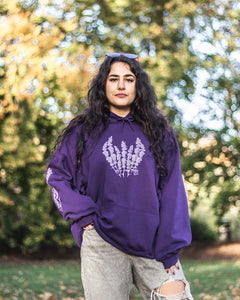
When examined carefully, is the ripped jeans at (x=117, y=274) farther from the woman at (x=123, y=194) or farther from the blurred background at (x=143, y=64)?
the blurred background at (x=143, y=64)

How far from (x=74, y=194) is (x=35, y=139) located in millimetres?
7513

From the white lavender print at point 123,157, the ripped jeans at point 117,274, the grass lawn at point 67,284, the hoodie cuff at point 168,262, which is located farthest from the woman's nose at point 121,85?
the grass lawn at point 67,284

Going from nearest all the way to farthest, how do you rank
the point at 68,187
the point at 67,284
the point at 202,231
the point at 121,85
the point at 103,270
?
the point at 103,270, the point at 68,187, the point at 121,85, the point at 67,284, the point at 202,231

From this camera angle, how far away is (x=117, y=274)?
221 cm

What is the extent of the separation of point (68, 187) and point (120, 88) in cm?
64

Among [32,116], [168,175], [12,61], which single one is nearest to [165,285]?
[168,175]

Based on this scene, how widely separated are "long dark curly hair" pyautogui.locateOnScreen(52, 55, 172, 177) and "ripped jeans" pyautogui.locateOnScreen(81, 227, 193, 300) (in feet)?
1.52

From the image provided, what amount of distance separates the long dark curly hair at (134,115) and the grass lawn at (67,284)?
169 inches

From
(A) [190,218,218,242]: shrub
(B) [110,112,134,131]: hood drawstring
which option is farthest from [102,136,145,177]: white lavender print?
(A) [190,218,218,242]: shrub

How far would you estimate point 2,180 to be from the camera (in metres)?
10.6

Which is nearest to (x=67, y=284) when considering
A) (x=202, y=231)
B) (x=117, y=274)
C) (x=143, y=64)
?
(x=143, y=64)

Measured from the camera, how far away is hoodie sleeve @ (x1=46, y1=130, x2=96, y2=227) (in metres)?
2.23

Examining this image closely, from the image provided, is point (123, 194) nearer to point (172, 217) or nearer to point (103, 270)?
point (172, 217)

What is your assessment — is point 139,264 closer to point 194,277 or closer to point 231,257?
point 194,277
